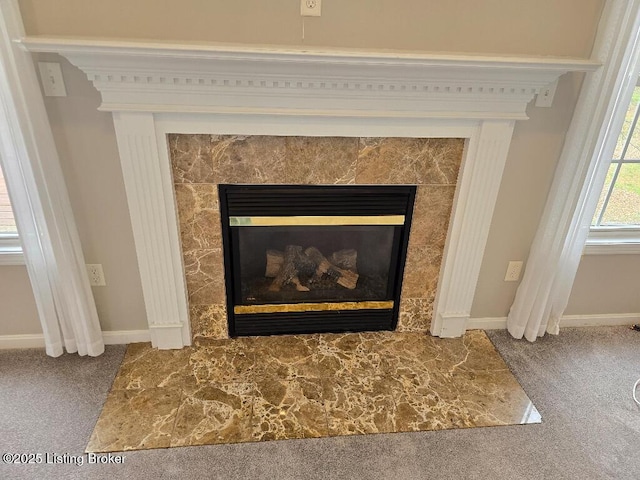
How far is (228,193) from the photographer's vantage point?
195 centimetres

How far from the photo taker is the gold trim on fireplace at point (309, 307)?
7.41ft

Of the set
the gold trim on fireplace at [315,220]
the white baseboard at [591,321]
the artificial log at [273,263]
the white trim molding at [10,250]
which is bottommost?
the white baseboard at [591,321]

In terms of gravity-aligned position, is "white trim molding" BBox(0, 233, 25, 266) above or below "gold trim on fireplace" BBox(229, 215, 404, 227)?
below

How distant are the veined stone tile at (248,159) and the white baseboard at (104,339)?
934 mm

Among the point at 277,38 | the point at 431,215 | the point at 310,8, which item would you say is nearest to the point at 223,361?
the point at 431,215

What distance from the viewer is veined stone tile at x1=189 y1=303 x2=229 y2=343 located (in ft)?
7.20

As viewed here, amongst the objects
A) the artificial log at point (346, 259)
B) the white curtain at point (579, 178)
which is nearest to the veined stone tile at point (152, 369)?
the artificial log at point (346, 259)

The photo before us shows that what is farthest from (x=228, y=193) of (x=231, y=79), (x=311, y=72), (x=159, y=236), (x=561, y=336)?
(x=561, y=336)

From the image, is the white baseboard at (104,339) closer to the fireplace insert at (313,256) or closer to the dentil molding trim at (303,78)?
the fireplace insert at (313,256)

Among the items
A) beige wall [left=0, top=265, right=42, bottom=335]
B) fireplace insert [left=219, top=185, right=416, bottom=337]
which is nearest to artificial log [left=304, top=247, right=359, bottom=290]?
fireplace insert [left=219, top=185, right=416, bottom=337]

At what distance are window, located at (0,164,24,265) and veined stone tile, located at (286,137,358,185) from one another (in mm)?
1269

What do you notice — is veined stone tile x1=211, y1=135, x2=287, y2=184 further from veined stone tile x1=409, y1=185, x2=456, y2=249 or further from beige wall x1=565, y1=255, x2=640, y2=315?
beige wall x1=565, y1=255, x2=640, y2=315

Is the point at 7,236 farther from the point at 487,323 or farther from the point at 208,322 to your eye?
the point at 487,323

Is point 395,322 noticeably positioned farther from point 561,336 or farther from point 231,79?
point 231,79
